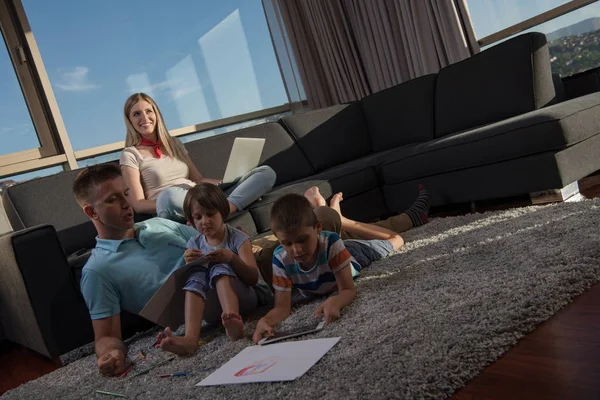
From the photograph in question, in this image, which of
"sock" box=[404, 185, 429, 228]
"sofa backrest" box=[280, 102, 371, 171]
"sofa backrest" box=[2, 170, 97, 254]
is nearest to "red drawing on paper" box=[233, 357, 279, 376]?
"sock" box=[404, 185, 429, 228]

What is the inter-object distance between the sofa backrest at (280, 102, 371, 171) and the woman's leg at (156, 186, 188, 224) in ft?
3.90

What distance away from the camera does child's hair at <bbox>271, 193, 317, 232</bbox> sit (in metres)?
1.51

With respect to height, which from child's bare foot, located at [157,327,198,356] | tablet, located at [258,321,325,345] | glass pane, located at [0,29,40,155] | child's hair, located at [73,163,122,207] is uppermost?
glass pane, located at [0,29,40,155]

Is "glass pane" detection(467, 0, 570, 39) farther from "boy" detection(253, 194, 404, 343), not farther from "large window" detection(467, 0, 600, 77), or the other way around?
"boy" detection(253, 194, 404, 343)

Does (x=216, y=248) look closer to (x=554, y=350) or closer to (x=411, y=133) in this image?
(x=554, y=350)

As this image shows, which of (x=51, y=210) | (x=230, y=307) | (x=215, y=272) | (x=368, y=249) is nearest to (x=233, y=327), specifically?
(x=230, y=307)

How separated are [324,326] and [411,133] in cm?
215

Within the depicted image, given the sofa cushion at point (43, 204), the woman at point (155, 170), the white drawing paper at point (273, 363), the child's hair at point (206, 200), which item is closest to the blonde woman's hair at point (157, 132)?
the woman at point (155, 170)

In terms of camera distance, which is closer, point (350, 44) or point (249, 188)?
point (249, 188)

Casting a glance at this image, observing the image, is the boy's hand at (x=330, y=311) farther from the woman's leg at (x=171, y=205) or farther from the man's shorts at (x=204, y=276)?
the woman's leg at (x=171, y=205)

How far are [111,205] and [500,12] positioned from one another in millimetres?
3243

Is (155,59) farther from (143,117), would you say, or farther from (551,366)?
(551,366)

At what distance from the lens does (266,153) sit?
10.6 ft

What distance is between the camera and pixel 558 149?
2.19 meters
